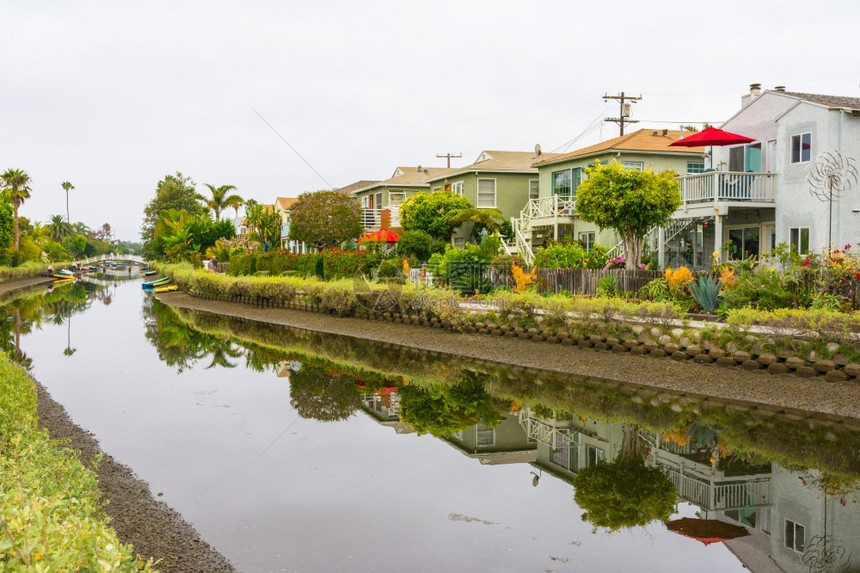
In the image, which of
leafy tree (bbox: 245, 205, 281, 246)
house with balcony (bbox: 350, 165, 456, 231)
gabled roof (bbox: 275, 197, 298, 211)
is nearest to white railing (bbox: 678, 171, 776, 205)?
house with balcony (bbox: 350, 165, 456, 231)

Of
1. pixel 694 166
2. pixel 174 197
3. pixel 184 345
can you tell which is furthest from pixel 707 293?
pixel 174 197

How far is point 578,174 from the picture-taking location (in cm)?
3656

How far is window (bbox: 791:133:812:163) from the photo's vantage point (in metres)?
24.7

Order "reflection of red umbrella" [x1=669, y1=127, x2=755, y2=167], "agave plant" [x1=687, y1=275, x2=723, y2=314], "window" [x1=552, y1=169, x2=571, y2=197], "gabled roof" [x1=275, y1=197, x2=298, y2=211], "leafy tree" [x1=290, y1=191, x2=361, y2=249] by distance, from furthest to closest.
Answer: "gabled roof" [x1=275, y1=197, x2=298, y2=211]
"leafy tree" [x1=290, y1=191, x2=361, y2=249]
"window" [x1=552, y1=169, x2=571, y2=197]
"reflection of red umbrella" [x1=669, y1=127, x2=755, y2=167]
"agave plant" [x1=687, y1=275, x2=723, y2=314]

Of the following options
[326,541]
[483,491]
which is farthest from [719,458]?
[326,541]

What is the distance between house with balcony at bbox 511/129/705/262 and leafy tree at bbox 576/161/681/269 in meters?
7.74

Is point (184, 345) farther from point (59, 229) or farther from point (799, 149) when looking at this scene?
point (59, 229)

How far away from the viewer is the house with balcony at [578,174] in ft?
112

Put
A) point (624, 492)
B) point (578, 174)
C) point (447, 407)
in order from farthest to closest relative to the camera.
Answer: point (578, 174) → point (447, 407) → point (624, 492)

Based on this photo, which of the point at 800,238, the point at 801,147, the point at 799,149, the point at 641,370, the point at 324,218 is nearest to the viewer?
the point at 641,370

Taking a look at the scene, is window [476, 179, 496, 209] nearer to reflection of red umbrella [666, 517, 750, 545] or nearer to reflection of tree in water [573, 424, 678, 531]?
reflection of tree in water [573, 424, 678, 531]

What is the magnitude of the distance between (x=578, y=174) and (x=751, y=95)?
30.6 feet

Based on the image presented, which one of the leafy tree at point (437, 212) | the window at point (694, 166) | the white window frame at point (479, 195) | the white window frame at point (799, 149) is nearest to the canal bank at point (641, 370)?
the white window frame at point (799, 149)

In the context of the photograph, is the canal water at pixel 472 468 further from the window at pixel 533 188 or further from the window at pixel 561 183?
the window at pixel 533 188
